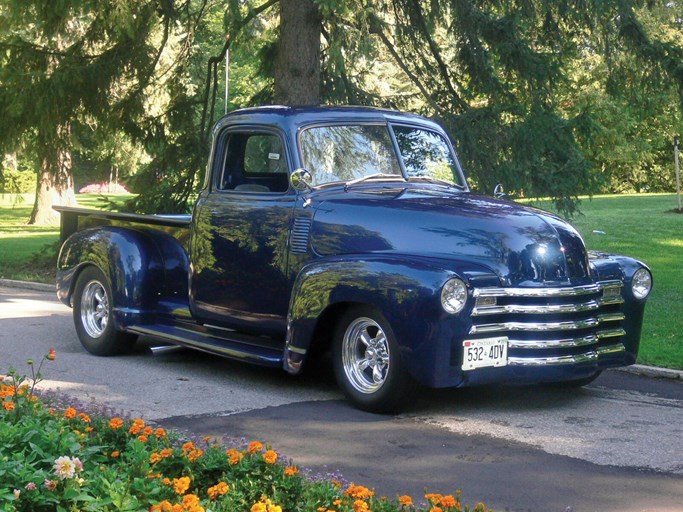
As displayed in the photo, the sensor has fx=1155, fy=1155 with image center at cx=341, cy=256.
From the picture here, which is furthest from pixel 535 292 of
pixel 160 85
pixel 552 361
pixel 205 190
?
pixel 160 85

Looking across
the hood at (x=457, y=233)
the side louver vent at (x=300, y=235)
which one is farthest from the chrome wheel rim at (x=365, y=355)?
the side louver vent at (x=300, y=235)

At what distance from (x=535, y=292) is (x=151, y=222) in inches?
153

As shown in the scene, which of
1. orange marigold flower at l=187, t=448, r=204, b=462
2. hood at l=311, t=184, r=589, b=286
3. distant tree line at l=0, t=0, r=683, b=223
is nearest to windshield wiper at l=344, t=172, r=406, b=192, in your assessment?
hood at l=311, t=184, r=589, b=286

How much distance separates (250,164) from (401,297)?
2.71 meters

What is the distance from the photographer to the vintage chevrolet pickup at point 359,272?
7434mm

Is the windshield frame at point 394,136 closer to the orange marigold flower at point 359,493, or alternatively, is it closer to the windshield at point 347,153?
the windshield at point 347,153

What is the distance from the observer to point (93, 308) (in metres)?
10.3

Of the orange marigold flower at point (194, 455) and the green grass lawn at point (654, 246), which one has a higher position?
the green grass lawn at point (654, 246)

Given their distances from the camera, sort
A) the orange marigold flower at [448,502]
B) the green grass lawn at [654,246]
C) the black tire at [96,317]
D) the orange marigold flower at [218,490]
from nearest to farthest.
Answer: the orange marigold flower at [448,502]
the orange marigold flower at [218,490]
the black tire at [96,317]
the green grass lawn at [654,246]

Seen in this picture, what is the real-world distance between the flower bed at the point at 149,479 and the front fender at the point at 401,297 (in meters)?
1.82

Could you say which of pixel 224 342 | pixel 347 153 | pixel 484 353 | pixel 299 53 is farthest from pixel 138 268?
pixel 299 53

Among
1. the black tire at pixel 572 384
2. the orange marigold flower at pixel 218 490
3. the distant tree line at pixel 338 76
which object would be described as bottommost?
the black tire at pixel 572 384

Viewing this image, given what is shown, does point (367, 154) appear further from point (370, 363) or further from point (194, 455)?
point (194, 455)

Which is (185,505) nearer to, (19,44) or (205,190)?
(205,190)
